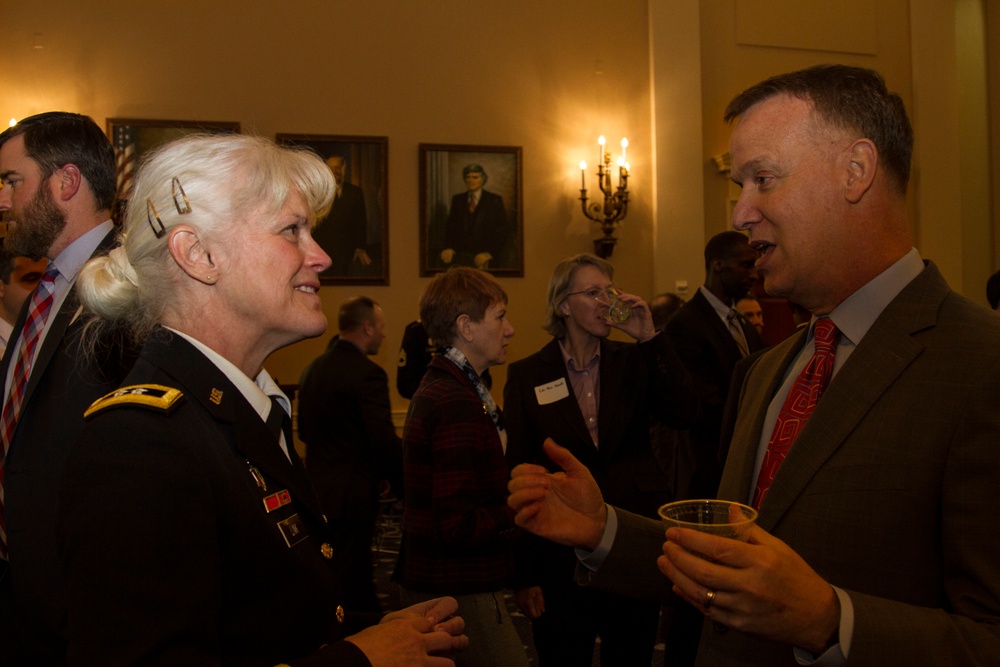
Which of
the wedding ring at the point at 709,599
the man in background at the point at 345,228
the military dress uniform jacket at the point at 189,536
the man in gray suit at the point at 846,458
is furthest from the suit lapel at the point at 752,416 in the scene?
the man in background at the point at 345,228

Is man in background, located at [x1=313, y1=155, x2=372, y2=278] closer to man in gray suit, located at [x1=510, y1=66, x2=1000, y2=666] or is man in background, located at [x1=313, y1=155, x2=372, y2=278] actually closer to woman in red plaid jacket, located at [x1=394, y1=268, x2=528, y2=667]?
woman in red plaid jacket, located at [x1=394, y1=268, x2=528, y2=667]

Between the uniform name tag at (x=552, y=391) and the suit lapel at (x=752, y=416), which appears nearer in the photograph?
the suit lapel at (x=752, y=416)

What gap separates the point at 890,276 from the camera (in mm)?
1462

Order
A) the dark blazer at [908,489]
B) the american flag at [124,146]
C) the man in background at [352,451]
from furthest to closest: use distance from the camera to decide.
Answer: the american flag at [124,146]
the man in background at [352,451]
the dark blazer at [908,489]

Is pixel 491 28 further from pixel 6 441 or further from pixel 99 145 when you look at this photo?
pixel 6 441

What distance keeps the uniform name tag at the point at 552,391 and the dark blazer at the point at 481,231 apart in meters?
4.36

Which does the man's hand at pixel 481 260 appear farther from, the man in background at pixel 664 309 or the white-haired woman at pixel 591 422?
the white-haired woman at pixel 591 422

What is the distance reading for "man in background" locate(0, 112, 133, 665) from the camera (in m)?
1.99

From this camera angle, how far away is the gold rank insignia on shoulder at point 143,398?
118cm

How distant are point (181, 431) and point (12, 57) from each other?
7172 millimetres

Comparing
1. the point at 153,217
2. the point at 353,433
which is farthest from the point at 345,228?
the point at 153,217

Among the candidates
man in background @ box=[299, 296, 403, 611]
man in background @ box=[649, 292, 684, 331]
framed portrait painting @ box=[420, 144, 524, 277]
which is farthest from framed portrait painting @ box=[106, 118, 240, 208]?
man in background @ box=[649, 292, 684, 331]

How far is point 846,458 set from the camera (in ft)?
4.40

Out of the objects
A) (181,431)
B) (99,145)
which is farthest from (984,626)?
(99,145)
